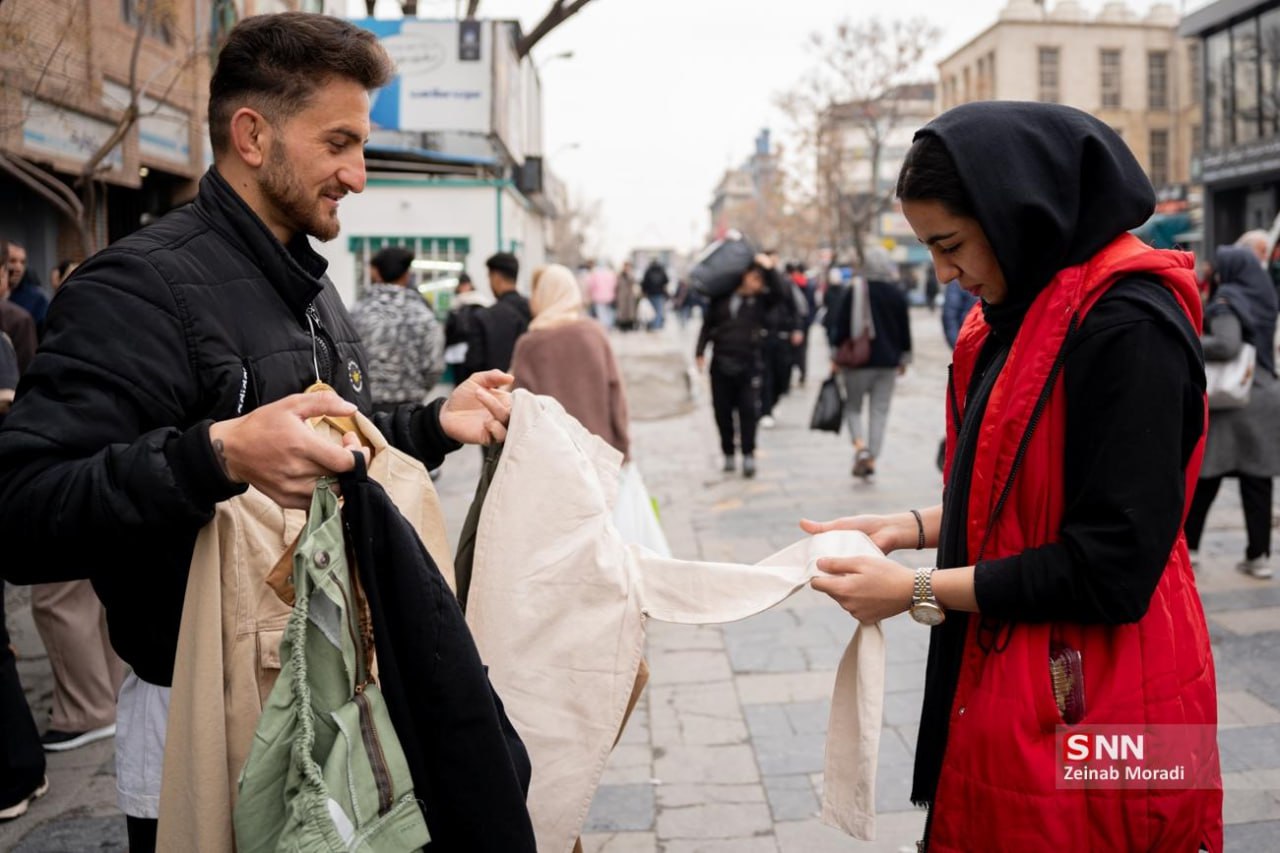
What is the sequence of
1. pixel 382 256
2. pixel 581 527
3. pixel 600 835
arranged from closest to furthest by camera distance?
pixel 581 527
pixel 600 835
pixel 382 256

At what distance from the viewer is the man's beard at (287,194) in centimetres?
215

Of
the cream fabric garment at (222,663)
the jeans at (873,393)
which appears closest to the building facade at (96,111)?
the cream fabric garment at (222,663)

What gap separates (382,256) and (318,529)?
6.92 metres

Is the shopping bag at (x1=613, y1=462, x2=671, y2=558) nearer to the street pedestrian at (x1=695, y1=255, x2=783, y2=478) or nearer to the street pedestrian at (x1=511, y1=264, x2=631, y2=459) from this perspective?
the street pedestrian at (x1=511, y1=264, x2=631, y2=459)

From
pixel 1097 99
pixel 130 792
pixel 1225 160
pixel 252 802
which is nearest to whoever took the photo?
pixel 252 802

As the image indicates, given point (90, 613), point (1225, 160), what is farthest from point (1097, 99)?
point (90, 613)

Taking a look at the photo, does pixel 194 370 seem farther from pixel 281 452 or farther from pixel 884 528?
pixel 884 528

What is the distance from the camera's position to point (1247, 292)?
6.51 m

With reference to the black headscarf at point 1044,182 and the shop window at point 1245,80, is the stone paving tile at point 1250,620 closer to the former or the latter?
the black headscarf at point 1044,182

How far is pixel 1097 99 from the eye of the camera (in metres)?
58.5

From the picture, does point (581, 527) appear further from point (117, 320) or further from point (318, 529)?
point (117, 320)

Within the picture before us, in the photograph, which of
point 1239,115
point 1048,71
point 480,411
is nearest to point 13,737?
point 480,411

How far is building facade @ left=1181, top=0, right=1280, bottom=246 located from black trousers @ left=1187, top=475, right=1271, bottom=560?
95.5 feet

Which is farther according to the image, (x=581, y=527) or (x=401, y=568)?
(x=581, y=527)
